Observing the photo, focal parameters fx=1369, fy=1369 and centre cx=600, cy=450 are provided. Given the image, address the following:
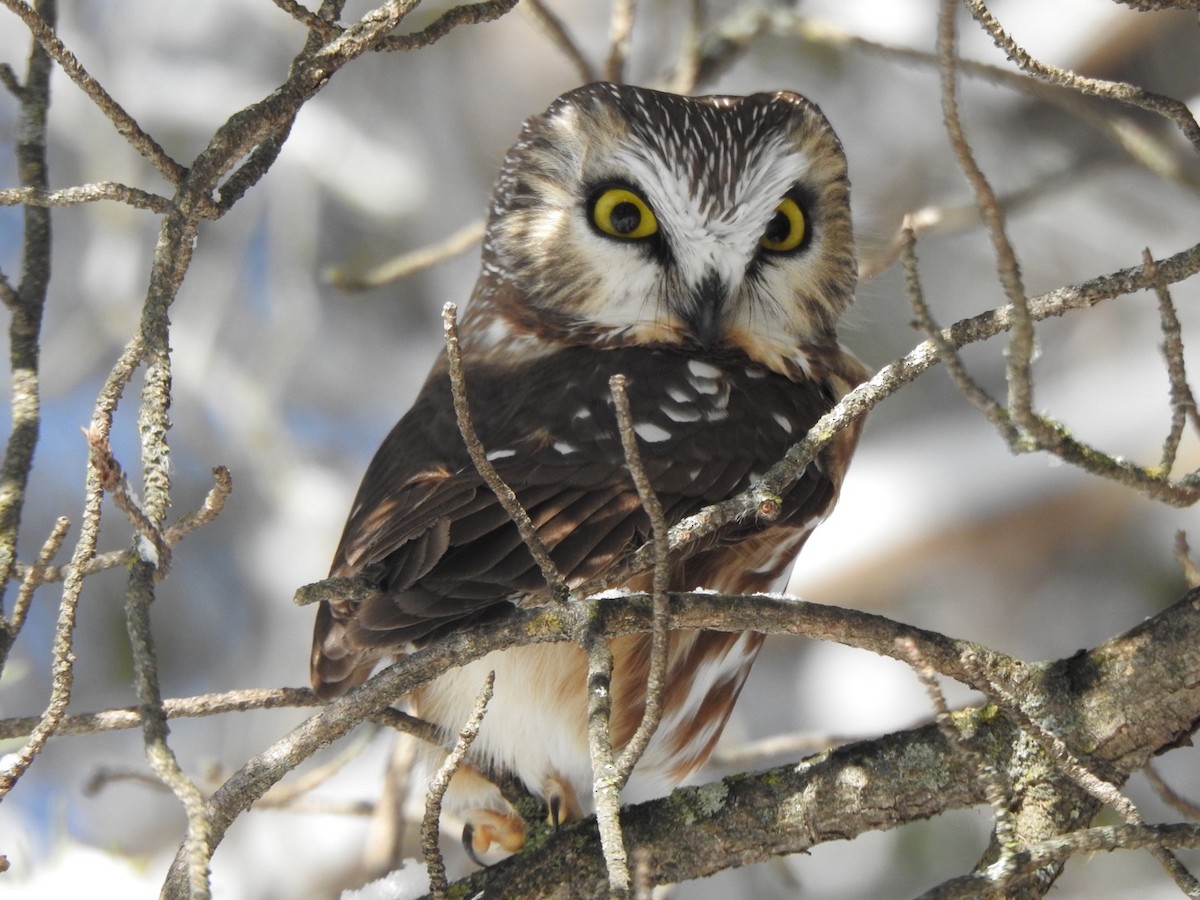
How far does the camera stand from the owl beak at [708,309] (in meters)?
3.48

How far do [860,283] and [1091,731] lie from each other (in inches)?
80.7

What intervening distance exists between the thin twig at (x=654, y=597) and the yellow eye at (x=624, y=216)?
1734 millimetres

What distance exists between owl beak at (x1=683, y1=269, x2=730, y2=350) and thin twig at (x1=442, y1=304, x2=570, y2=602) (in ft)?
4.77

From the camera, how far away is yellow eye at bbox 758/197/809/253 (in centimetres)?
369

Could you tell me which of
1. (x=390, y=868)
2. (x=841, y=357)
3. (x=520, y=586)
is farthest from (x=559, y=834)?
(x=841, y=357)

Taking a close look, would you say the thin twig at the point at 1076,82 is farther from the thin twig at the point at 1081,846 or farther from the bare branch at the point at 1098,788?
the thin twig at the point at 1081,846

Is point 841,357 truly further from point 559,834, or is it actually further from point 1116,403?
point 1116,403

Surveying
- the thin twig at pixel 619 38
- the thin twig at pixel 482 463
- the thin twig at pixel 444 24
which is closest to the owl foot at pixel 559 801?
the thin twig at pixel 482 463

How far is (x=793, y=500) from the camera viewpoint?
3.21m

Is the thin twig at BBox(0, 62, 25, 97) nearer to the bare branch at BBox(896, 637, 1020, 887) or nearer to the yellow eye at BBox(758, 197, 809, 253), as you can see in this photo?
the yellow eye at BBox(758, 197, 809, 253)

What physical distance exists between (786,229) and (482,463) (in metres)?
1.96

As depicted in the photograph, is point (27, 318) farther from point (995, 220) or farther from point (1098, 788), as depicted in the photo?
point (1098, 788)

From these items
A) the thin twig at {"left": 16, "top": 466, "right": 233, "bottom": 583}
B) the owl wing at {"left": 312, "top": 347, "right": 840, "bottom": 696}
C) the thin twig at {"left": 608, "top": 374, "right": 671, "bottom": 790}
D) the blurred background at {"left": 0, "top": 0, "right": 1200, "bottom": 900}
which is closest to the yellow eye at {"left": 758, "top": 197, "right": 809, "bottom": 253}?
the owl wing at {"left": 312, "top": 347, "right": 840, "bottom": 696}

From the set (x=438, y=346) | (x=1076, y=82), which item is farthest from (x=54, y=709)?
(x=438, y=346)
